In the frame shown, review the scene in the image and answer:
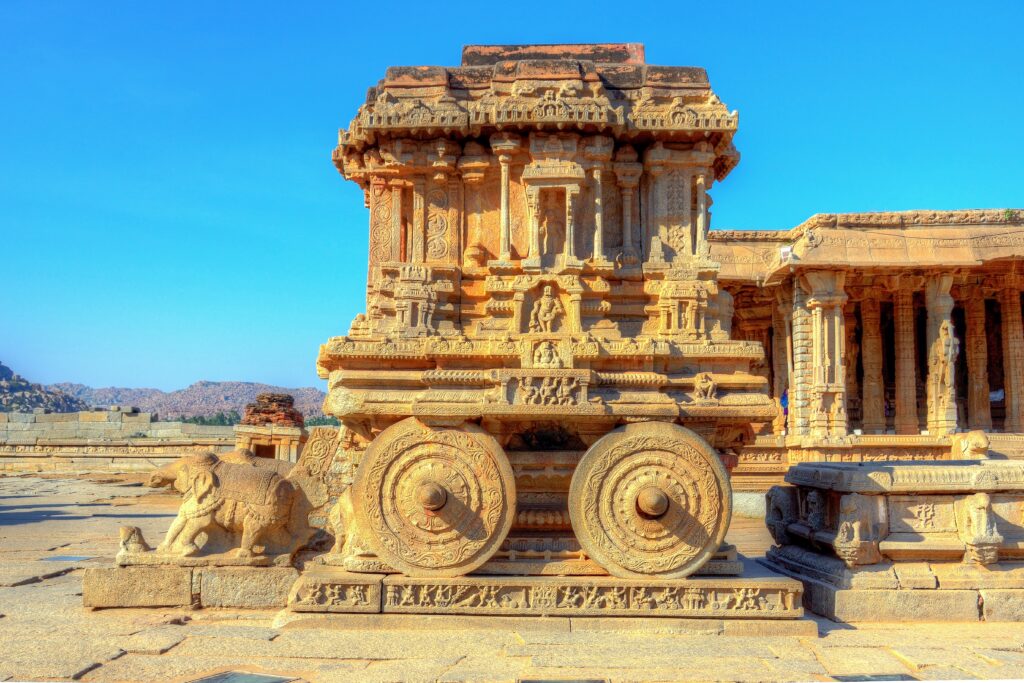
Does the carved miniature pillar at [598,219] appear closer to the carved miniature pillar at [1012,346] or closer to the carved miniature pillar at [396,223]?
the carved miniature pillar at [396,223]

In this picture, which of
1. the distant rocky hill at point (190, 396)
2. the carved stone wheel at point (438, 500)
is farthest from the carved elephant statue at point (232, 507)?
the distant rocky hill at point (190, 396)

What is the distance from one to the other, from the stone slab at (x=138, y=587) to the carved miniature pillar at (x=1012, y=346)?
22497 mm

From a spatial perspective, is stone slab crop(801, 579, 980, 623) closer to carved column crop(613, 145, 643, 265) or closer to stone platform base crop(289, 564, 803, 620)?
stone platform base crop(289, 564, 803, 620)

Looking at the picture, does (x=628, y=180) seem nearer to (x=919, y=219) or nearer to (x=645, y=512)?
(x=645, y=512)

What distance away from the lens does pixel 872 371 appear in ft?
76.2

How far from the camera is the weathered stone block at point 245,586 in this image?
5.94m

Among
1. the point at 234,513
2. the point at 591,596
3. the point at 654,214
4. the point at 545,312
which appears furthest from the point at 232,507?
the point at 654,214

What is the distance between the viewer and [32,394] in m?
67.1

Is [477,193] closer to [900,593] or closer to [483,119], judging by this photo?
[483,119]

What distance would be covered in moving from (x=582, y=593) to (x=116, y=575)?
Result: 3497 millimetres

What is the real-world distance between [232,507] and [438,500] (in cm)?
177

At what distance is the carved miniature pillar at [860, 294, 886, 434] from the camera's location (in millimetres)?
22797

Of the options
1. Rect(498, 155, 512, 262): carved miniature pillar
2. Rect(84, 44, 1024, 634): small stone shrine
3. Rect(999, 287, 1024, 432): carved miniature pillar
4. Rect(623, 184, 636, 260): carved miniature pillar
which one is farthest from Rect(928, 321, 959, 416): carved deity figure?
Rect(498, 155, 512, 262): carved miniature pillar

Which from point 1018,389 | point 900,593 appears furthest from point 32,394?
point 900,593
